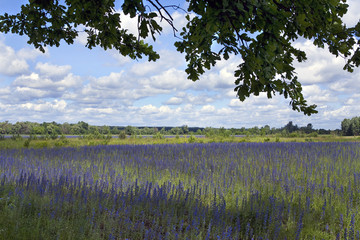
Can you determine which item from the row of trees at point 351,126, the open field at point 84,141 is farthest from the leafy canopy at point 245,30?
the row of trees at point 351,126

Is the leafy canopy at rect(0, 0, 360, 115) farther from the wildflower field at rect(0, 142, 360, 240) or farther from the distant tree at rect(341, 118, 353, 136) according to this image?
the distant tree at rect(341, 118, 353, 136)

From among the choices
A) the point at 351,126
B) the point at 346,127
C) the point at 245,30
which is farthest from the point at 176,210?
the point at 346,127

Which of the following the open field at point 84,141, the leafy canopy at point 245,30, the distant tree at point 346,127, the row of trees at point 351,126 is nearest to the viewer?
the leafy canopy at point 245,30

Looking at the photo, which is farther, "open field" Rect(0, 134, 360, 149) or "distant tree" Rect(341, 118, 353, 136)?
"distant tree" Rect(341, 118, 353, 136)

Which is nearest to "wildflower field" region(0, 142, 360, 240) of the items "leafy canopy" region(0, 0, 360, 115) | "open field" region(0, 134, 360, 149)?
"leafy canopy" region(0, 0, 360, 115)

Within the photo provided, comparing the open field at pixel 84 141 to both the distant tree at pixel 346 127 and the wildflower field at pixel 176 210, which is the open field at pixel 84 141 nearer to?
the wildflower field at pixel 176 210

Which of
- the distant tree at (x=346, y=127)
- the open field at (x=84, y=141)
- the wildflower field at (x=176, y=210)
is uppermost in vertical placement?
the distant tree at (x=346, y=127)

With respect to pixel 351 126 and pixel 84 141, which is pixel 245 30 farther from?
pixel 351 126

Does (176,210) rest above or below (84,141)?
below

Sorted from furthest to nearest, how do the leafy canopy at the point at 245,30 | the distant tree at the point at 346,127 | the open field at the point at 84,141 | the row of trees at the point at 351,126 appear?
the distant tree at the point at 346,127 < the row of trees at the point at 351,126 < the open field at the point at 84,141 < the leafy canopy at the point at 245,30

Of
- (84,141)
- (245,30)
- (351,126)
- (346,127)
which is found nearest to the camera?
(245,30)

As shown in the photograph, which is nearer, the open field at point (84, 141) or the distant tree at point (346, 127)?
the open field at point (84, 141)

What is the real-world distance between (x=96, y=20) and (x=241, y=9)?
2.72 metres

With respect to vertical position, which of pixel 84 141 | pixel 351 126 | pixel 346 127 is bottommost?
pixel 84 141
